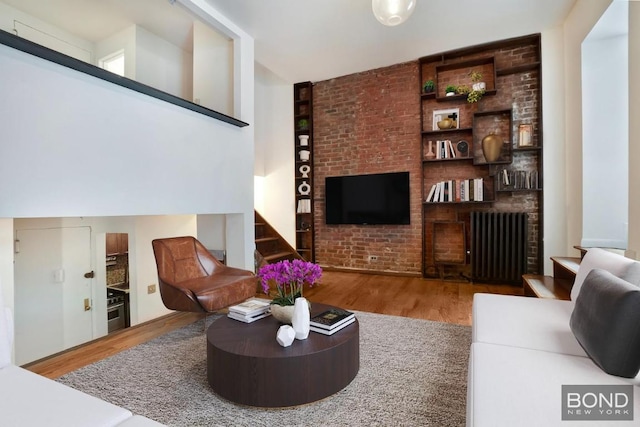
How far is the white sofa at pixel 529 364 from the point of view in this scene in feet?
3.19

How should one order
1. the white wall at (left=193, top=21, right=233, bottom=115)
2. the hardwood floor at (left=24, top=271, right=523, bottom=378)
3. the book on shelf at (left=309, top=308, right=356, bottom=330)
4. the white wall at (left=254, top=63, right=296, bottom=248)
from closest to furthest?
the book on shelf at (left=309, top=308, right=356, bottom=330), the hardwood floor at (left=24, top=271, right=523, bottom=378), the white wall at (left=193, top=21, right=233, bottom=115), the white wall at (left=254, top=63, right=296, bottom=248)

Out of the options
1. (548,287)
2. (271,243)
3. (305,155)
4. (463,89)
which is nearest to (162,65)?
(305,155)

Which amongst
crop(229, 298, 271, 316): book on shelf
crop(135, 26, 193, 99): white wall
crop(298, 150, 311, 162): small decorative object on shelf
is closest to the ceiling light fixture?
crop(229, 298, 271, 316): book on shelf

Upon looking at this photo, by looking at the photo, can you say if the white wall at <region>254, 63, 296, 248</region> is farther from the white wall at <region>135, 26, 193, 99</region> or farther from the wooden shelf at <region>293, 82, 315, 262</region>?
the white wall at <region>135, 26, 193, 99</region>

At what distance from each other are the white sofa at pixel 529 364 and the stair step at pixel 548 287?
904mm

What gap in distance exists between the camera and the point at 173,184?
2834 millimetres

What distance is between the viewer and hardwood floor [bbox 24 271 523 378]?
7.15 ft

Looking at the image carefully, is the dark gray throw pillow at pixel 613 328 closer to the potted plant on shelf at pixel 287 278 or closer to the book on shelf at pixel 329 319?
the book on shelf at pixel 329 319

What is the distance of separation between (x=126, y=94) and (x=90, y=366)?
1927 millimetres

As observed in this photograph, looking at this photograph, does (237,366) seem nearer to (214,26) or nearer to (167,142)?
(167,142)

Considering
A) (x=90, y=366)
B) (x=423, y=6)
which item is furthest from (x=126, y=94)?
(x=423, y=6)

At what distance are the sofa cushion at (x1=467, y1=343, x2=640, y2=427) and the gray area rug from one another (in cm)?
40

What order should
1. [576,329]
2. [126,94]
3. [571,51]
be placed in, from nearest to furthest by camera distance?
[576,329], [126,94], [571,51]

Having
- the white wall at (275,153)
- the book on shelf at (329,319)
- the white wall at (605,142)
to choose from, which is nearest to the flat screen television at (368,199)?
the white wall at (275,153)
